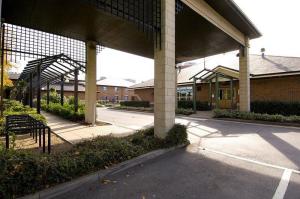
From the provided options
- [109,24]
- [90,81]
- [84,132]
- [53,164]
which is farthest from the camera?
[90,81]

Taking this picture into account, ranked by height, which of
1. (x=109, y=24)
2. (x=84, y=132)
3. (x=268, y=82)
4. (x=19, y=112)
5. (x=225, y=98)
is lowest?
(x=84, y=132)

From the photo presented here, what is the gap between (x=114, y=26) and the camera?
10.3 metres

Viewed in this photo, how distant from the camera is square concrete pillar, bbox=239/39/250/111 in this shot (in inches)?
570

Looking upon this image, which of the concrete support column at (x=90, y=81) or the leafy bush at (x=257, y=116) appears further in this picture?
the concrete support column at (x=90, y=81)

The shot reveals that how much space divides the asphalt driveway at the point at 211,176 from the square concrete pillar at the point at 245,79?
310 inches

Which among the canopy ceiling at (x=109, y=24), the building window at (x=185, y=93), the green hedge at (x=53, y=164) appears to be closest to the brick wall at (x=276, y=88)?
the building window at (x=185, y=93)

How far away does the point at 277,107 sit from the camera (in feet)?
50.5

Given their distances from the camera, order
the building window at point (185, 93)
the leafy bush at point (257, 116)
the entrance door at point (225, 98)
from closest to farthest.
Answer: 1. the leafy bush at point (257, 116)
2. the entrance door at point (225, 98)
3. the building window at point (185, 93)

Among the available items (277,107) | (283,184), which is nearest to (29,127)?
(283,184)

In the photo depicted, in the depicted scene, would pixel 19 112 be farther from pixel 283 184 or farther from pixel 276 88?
pixel 276 88

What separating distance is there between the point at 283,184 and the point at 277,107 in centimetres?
1321

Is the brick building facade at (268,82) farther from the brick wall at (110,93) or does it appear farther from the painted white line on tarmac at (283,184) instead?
the brick wall at (110,93)

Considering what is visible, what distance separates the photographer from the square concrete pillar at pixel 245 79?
570 inches

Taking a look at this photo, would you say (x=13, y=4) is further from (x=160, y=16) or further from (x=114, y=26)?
(x=160, y=16)
